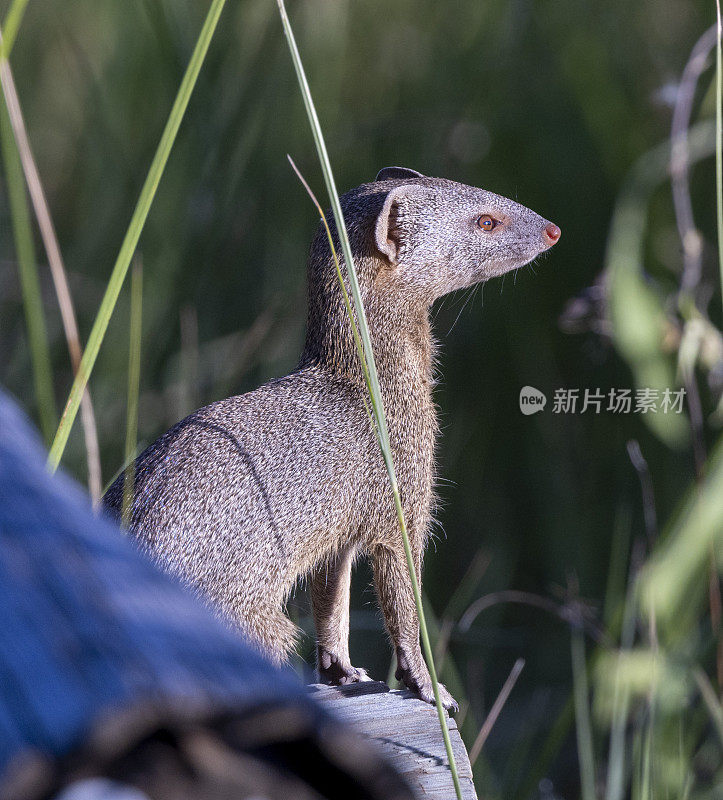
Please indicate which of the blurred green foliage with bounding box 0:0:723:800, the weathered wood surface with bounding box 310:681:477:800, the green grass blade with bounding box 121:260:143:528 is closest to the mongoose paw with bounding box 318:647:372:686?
the weathered wood surface with bounding box 310:681:477:800

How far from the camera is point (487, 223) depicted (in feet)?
2.83

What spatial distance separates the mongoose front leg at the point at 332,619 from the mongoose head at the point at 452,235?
291 millimetres

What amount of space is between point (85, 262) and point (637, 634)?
115 centimetres

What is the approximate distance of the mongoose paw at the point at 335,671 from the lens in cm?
87

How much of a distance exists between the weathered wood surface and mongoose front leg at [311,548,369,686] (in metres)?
0.12

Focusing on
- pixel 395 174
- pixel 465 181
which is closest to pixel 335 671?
pixel 395 174

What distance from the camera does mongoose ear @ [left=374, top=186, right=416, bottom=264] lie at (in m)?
0.80

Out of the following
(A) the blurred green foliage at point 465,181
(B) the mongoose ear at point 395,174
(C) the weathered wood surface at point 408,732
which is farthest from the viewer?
(A) the blurred green foliage at point 465,181

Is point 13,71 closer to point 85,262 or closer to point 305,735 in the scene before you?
point 85,262

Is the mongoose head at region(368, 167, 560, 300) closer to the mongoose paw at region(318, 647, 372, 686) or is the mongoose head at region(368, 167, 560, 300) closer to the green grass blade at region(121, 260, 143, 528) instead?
the green grass blade at region(121, 260, 143, 528)

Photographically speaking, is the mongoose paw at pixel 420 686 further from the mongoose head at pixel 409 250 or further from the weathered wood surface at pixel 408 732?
the mongoose head at pixel 409 250

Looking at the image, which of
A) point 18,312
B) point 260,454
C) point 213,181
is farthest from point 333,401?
point 18,312

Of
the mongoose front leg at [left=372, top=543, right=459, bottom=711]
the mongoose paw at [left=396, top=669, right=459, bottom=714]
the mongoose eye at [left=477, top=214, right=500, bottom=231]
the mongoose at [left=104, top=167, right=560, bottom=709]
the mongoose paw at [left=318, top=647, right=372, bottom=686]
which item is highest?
the mongoose eye at [left=477, top=214, right=500, bottom=231]

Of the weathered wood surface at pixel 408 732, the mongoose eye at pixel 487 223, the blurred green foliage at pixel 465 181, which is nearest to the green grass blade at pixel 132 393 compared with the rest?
the weathered wood surface at pixel 408 732
